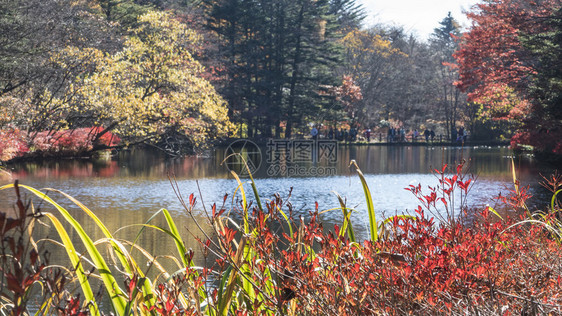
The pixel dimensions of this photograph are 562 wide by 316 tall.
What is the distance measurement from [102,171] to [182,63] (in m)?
9.42

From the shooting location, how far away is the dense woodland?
21047mm

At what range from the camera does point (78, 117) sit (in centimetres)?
2330

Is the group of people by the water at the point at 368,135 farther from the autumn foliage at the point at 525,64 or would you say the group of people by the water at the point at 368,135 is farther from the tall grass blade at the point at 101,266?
the tall grass blade at the point at 101,266

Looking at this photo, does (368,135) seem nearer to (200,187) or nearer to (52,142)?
(52,142)

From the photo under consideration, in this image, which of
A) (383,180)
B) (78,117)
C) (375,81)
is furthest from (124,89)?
(375,81)

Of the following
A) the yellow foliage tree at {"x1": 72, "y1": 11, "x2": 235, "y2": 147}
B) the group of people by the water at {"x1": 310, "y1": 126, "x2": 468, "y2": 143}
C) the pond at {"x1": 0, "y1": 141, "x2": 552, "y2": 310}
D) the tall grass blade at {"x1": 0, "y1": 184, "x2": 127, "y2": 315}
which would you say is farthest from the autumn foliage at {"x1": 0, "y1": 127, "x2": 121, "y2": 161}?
the group of people by the water at {"x1": 310, "y1": 126, "x2": 468, "y2": 143}

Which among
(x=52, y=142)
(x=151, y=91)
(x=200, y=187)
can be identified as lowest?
(x=200, y=187)

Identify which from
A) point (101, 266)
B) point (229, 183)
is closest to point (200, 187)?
point (229, 183)

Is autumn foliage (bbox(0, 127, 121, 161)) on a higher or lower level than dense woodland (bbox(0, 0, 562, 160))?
lower

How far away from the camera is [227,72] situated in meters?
39.9

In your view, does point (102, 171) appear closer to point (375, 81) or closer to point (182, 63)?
point (182, 63)

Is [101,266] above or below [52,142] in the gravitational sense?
below

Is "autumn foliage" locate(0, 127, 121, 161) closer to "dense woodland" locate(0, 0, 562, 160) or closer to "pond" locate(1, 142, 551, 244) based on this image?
"dense woodland" locate(0, 0, 562, 160)

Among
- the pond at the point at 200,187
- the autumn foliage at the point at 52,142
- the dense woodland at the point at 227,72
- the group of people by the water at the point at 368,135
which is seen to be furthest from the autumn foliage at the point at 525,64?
the group of people by the water at the point at 368,135
